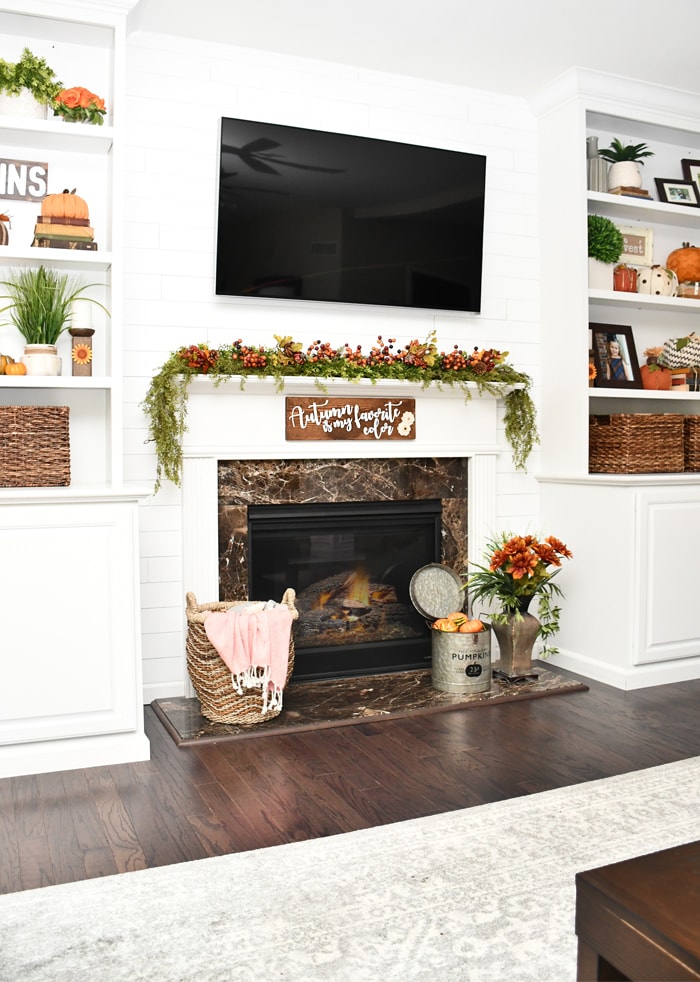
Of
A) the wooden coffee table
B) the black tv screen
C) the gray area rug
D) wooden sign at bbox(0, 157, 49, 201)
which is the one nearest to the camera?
the wooden coffee table

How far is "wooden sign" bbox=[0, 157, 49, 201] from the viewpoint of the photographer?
345 centimetres

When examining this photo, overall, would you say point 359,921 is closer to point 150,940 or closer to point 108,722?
point 150,940

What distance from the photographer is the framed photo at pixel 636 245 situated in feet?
14.7

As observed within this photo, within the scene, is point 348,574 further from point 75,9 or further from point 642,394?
point 75,9

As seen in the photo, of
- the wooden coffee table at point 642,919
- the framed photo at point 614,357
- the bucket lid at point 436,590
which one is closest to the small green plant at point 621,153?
the framed photo at point 614,357

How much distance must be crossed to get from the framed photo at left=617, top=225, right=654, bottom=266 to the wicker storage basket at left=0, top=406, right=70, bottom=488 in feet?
9.52

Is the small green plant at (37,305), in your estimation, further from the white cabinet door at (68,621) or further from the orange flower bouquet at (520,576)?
the orange flower bouquet at (520,576)

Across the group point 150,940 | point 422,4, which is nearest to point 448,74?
point 422,4

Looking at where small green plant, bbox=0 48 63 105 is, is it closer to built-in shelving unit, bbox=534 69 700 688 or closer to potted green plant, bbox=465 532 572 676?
built-in shelving unit, bbox=534 69 700 688

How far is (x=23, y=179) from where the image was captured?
3.48 m

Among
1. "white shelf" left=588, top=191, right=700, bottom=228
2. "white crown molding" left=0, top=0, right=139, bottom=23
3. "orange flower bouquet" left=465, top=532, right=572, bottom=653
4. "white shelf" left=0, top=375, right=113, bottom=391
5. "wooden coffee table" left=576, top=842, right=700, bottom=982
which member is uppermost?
"white crown molding" left=0, top=0, right=139, bottom=23

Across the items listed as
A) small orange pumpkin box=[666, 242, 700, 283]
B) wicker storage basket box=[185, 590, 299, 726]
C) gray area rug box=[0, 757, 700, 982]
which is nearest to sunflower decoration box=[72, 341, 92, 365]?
wicker storage basket box=[185, 590, 299, 726]

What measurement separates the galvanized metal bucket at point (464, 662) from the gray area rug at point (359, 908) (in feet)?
3.94

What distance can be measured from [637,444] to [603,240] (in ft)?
3.27
